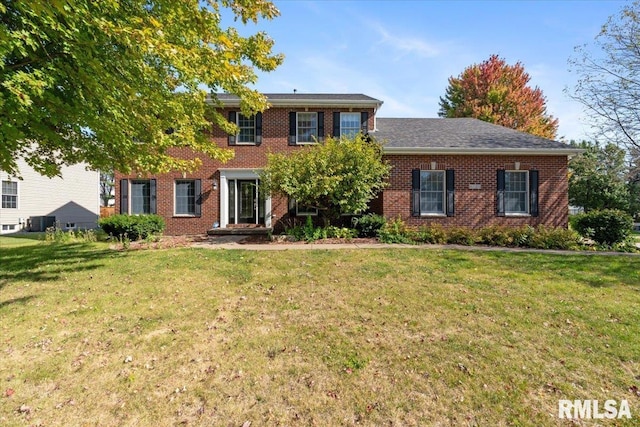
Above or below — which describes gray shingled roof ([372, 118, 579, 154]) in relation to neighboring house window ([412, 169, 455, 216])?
above

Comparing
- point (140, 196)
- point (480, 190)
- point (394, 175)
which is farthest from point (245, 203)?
point (480, 190)

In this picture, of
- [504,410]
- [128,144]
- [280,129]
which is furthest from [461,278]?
[280,129]

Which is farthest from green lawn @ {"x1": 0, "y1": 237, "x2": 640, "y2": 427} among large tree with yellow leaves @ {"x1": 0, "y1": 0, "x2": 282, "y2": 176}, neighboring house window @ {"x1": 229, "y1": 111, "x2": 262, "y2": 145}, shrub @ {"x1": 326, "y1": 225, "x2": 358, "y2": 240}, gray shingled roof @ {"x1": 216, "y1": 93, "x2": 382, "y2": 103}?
gray shingled roof @ {"x1": 216, "y1": 93, "x2": 382, "y2": 103}

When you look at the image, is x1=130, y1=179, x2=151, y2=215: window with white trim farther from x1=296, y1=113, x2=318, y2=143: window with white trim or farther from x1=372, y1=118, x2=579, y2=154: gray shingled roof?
x1=372, y1=118, x2=579, y2=154: gray shingled roof

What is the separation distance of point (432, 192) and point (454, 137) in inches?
108

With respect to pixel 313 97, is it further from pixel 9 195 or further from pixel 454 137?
pixel 9 195

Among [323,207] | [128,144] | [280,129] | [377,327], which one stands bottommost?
[377,327]

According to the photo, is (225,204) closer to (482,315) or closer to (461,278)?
(461,278)

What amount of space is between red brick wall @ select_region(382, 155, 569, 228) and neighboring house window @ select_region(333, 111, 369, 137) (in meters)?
2.52

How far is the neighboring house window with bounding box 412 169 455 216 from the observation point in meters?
12.2

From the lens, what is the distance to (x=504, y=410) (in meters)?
2.71

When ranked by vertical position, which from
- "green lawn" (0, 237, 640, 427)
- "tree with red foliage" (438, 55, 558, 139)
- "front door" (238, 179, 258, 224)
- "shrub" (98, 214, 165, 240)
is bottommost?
"green lawn" (0, 237, 640, 427)

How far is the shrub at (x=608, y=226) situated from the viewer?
10.0 meters

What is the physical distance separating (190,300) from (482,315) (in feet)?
15.0
